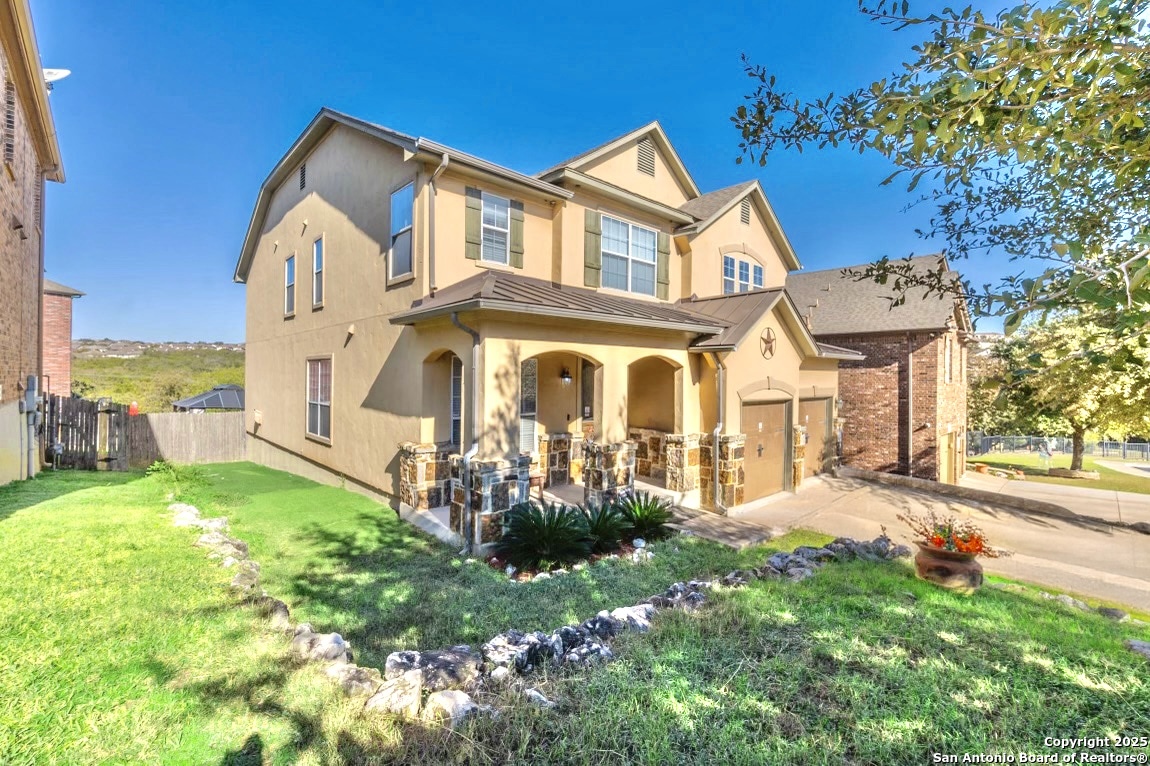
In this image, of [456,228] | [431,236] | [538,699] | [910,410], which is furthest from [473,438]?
[910,410]

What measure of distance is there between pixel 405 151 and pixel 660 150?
6.94 metres

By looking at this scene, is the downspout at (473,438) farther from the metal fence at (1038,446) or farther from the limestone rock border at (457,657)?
the metal fence at (1038,446)

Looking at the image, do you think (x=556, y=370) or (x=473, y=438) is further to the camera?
(x=556, y=370)

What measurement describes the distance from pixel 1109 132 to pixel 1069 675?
3.81m

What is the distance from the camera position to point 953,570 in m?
5.68

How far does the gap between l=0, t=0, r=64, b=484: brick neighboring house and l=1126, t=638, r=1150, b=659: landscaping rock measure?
15.7 m

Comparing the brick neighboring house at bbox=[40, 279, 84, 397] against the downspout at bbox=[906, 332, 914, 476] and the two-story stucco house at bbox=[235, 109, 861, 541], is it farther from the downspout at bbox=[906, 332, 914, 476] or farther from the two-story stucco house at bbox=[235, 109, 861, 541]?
the downspout at bbox=[906, 332, 914, 476]

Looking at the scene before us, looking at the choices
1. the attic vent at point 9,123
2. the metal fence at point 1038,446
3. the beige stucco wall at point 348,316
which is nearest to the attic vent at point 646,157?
the beige stucco wall at point 348,316

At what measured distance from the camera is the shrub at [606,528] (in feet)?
25.3

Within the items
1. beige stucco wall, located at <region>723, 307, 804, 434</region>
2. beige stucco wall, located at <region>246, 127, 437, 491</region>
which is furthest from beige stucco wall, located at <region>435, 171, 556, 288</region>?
beige stucco wall, located at <region>723, 307, 804, 434</region>

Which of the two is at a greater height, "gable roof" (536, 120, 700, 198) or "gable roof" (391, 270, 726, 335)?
"gable roof" (536, 120, 700, 198)

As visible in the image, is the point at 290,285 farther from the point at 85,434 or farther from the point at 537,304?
the point at 537,304

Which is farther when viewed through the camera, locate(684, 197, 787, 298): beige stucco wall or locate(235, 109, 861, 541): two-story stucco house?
locate(684, 197, 787, 298): beige stucco wall

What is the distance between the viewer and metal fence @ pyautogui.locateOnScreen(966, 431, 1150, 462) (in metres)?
32.6
